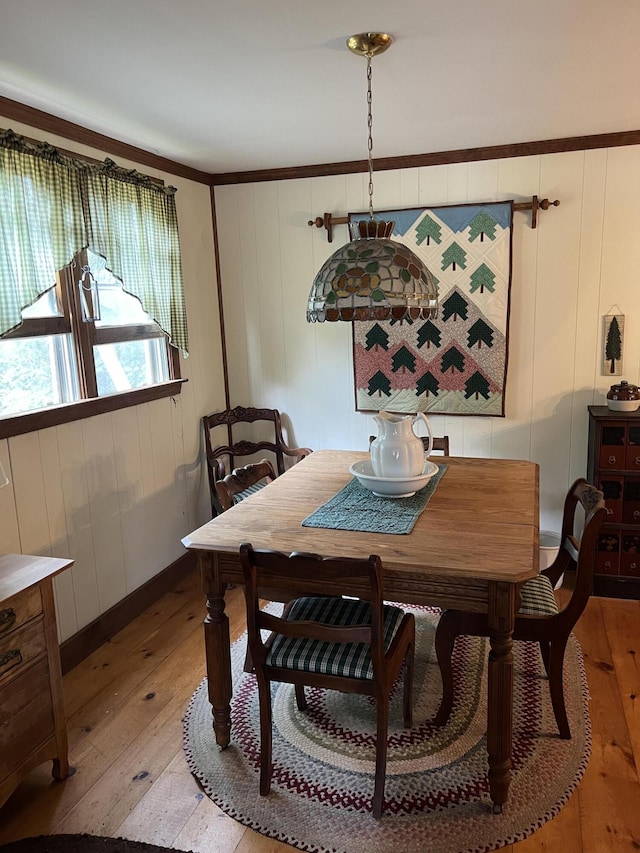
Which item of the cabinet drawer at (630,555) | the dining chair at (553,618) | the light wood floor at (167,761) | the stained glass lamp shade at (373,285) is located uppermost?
the stained glass lamp shade at (373,285)

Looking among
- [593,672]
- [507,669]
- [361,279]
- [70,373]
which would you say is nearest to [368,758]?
[507,669]

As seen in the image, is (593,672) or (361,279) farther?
(593,672)

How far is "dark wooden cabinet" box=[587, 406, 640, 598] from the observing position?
130 inches

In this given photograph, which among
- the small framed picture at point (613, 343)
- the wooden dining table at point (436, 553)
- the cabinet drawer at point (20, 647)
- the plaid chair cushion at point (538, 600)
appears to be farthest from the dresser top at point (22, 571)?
the small framed picture at point (613, 343)

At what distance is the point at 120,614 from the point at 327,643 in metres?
1.61

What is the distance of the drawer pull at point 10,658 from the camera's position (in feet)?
6.44

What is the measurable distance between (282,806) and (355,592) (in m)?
0.75

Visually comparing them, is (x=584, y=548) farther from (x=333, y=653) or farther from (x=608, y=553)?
(x=608, y=553)

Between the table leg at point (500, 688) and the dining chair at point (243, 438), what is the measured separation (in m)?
2.23

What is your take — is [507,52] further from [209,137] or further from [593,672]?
[593,672]

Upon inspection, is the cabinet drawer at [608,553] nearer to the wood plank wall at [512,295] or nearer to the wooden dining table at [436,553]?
the wood plank wall at [512,295]

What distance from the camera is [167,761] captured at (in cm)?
230

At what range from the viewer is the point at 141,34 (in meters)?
1.98

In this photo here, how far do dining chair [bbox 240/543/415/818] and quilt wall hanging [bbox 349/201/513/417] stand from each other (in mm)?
1935
